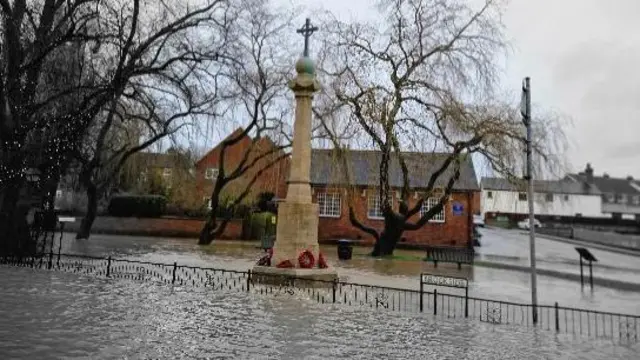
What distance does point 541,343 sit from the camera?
8.45 metres

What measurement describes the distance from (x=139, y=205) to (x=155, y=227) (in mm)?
2547

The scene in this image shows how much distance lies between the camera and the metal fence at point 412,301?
33.7 feet

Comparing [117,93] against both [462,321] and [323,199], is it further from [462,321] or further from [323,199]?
[323,199]

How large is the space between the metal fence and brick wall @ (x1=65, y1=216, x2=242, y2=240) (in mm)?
21053

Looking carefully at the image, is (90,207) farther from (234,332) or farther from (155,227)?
(234,332)

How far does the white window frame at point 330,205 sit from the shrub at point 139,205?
12.4 meters

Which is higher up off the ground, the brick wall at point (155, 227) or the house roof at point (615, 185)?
the house roof at point (615, 185)

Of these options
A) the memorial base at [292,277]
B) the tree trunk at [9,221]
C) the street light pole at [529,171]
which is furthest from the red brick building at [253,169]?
the street light pole at [529,171]

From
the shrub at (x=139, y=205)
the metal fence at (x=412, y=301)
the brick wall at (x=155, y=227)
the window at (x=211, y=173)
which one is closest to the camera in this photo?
the metal fence at (x=412, y=301)

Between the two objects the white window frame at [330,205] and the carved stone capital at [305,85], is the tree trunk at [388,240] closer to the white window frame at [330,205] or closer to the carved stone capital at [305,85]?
the carved stone capital at [305,85]

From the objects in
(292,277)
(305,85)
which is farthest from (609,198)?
(292,277)

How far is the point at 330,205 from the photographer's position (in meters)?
38.8

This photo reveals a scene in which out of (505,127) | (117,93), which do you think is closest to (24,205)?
(117,93)

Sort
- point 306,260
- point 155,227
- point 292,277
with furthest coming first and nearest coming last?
point 155,227 → point 306,260 → point 292,277
